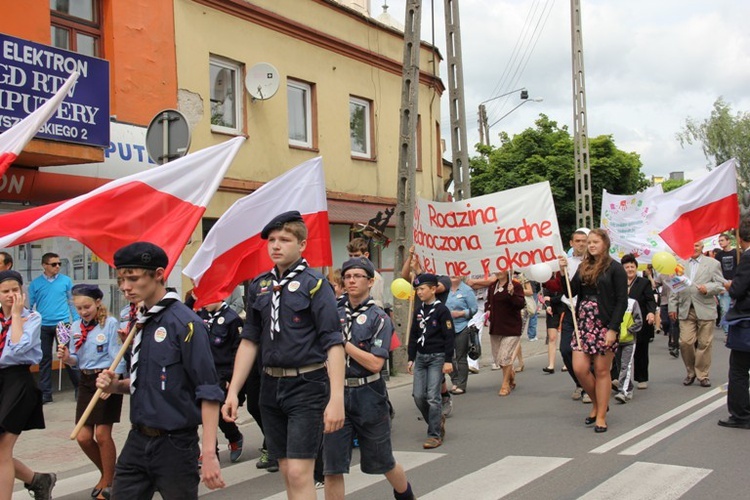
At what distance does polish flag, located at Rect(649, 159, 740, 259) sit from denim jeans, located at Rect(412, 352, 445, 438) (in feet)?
14.9

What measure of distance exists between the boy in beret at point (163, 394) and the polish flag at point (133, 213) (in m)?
1.08

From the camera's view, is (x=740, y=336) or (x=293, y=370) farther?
(x=740, y=336)

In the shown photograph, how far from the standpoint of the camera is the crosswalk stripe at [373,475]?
6212 millimetres

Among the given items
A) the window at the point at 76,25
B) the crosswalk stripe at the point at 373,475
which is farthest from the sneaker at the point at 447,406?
the window at the point at 76,25

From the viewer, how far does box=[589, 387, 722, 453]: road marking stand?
284 inches

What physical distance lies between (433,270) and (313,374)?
657cm

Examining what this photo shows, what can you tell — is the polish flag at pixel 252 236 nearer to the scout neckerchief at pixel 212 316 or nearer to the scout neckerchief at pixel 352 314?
the scout neckerchief at pixel 212 316

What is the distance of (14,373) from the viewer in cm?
543

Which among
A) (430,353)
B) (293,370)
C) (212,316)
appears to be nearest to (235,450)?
(212,316)

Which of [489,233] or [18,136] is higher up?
[18,136]

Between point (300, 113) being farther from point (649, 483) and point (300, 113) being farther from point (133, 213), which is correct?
point (649, 483)

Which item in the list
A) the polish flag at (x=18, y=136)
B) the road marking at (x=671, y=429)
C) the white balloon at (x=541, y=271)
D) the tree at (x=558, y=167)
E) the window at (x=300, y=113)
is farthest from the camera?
the tree at (x=558, y=167)

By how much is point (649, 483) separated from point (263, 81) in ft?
37.6

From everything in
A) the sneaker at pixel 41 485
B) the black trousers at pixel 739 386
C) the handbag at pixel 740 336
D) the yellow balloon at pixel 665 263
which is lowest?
the sneaker at pixel 41 485
